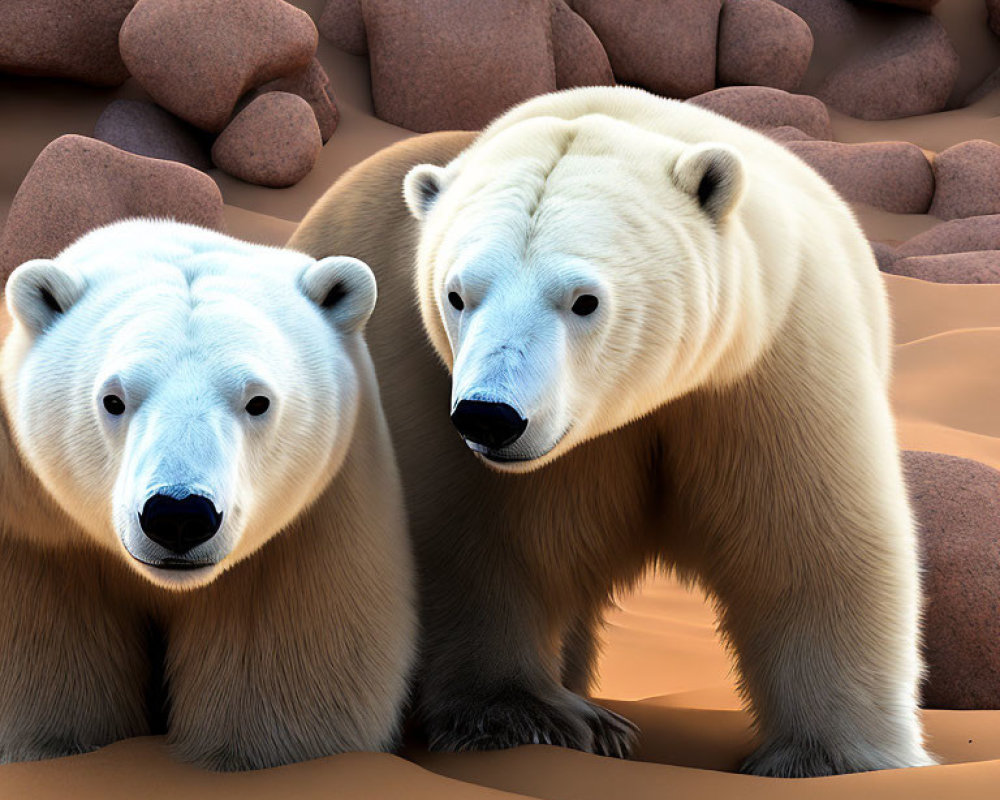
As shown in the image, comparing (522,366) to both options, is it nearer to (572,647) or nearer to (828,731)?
(828,731)

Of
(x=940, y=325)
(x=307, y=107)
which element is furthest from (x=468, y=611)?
(x=307, y=107)

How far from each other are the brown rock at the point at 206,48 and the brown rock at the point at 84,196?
185cm

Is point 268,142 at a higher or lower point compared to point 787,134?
higher

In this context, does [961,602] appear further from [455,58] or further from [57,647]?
[455,58]

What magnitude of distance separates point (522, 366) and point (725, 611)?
3.12 feet

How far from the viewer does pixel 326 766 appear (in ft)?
7.39

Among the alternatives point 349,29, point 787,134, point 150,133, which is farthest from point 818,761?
point 349,29

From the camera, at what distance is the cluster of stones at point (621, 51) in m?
11.0

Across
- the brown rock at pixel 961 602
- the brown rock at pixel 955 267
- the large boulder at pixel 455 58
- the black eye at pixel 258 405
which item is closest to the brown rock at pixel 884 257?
the brown rock at pixel 955 267

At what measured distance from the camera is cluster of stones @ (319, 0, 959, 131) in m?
11.0

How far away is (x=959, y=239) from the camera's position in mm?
9367

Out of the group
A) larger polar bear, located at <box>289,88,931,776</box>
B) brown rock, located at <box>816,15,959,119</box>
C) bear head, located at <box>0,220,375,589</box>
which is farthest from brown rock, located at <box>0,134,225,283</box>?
brown rock, located at <box>816,15,959,119</box>

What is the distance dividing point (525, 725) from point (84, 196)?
5.80 m

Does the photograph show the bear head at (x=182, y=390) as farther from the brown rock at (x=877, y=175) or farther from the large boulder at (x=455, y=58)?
the brown rock at (x=877, y=175)
